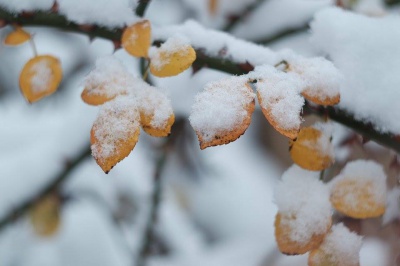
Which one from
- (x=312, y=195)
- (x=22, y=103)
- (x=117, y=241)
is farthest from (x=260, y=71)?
(x=22, y=103)

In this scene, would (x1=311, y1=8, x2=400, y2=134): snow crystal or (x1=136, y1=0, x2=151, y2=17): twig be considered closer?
(x1=311, y1=8, x2=400, y2=134): snow crystal

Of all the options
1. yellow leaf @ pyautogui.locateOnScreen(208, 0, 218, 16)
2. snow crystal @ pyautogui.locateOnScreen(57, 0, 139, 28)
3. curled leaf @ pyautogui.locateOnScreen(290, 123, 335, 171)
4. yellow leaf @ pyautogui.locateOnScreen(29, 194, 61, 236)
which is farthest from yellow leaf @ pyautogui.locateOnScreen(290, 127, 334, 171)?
yellow leaf @ pyautogui.locateOnScreen(29, 194, 61, 236)

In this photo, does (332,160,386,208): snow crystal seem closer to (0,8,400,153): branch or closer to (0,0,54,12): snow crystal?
(0,8,400,153): branch

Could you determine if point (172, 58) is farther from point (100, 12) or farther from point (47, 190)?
point (47, 190)

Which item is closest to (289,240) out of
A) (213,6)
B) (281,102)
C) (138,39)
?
(281,102)

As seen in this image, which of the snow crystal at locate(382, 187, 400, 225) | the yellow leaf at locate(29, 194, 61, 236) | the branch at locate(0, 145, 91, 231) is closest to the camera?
the snow crystal at locate(382, 187, 400, 225)

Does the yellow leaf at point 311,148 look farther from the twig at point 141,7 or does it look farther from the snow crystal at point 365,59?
the twig at point 141,7

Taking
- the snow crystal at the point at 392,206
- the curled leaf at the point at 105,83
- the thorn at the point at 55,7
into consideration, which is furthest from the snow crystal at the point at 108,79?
the snow crystal at the point at 392,206
